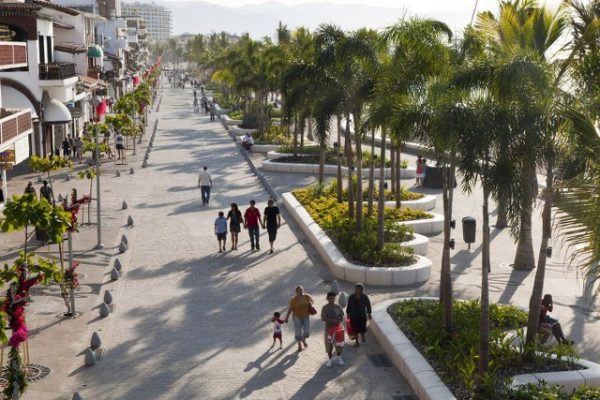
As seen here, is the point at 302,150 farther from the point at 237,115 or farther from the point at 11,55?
the point at 237,115

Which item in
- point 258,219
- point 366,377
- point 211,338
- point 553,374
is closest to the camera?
point 553,374

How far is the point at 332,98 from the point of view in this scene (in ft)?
74.3

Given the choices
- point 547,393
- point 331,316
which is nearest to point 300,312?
point 331,316

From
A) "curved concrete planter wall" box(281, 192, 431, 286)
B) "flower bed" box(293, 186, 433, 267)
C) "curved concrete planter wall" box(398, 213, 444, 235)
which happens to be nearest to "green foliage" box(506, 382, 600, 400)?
"curved concrete planter wall" box(281, 192, 431, 286)

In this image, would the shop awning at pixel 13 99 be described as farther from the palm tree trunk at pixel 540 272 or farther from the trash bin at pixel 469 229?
the palm tree trunk at pixel 540 272

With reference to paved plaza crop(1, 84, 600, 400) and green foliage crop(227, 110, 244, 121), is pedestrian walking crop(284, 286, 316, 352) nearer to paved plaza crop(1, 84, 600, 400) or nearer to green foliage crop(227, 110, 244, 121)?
paved plaza crop(1, 84, 600, 400)

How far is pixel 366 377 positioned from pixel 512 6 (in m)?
7.26

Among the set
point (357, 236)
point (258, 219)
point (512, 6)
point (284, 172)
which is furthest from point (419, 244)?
point (284, 172)

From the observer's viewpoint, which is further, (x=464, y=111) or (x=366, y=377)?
(x=366, y=377)

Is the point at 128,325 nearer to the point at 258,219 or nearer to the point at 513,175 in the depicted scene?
the point at 258,219

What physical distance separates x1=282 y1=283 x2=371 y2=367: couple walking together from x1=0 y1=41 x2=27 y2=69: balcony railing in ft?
47.4

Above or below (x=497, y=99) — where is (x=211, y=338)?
below

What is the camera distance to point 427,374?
1223 cm

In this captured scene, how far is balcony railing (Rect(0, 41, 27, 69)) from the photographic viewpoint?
24.4 metres
